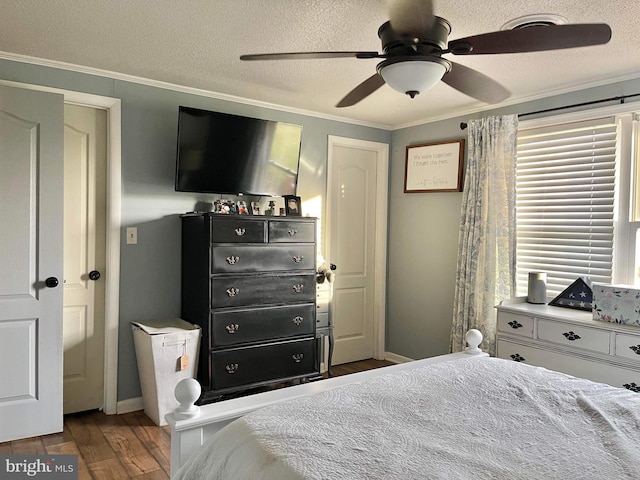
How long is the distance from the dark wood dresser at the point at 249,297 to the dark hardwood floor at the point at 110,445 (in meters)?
0.43

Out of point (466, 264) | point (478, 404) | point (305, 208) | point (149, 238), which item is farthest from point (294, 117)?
point (478, 404)

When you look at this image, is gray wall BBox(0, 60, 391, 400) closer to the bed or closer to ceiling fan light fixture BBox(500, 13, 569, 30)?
the bed

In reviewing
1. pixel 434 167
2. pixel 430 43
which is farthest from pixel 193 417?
pixel 434 167

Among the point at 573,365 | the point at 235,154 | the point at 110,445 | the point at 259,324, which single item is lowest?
the point at 110,445

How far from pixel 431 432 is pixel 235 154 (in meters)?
2.58

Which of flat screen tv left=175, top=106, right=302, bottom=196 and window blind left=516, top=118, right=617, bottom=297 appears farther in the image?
flat screen tv left=175, top=106, right=302, bottom=196

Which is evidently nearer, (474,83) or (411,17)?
A: (411,17)

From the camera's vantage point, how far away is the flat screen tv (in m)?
3.34

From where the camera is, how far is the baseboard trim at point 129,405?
3.38m

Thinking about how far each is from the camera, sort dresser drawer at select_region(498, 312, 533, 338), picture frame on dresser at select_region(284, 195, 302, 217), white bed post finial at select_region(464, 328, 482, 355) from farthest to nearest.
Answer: picture frame on dresser at select_region(284, 195, 302, 217) < dresser drawer at select_region(498, 312, 533, 338) < white bed post finial at select_region(464, 328, 482, 355)

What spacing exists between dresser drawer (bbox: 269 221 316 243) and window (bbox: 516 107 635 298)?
5.26ft

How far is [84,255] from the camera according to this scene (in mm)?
3346

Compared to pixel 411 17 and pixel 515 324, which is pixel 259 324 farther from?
pixel 411 17

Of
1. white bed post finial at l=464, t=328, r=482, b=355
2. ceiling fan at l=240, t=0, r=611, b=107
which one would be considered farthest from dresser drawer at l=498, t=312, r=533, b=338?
ceiling fan at l=240, t=0, r=611, b=107
